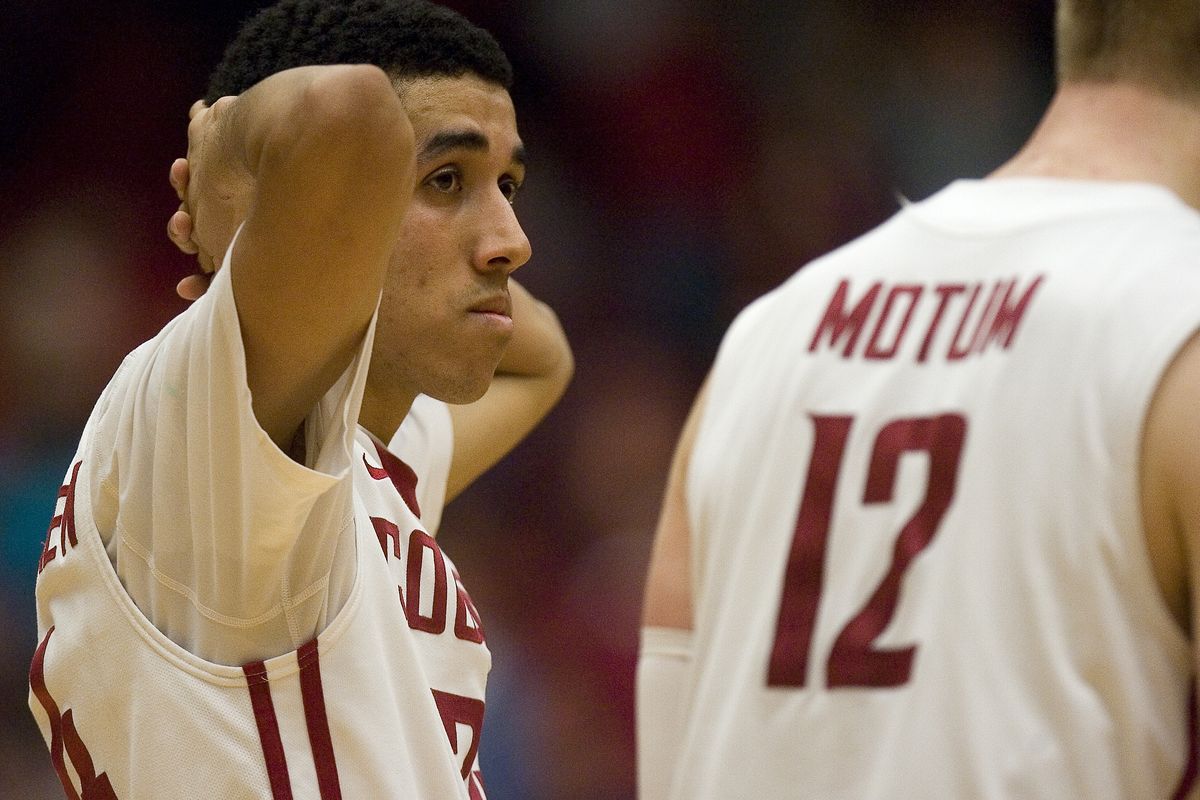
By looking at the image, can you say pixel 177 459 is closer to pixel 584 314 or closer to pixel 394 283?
pixel 394 283

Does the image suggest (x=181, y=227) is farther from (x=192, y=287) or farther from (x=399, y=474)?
(x=399, y=474)

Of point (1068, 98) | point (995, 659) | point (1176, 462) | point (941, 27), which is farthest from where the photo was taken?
point (941, 27)

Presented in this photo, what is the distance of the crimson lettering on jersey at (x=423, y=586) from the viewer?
2.15m

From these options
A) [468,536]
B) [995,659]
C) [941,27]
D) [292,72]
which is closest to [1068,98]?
[995,659]

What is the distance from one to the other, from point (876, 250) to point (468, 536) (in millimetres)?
4206

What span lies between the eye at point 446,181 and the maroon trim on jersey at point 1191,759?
1350 mm

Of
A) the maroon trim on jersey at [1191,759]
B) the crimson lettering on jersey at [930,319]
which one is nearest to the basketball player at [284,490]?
the crimson lettering on jersey at [930,319]

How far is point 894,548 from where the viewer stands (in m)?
1.74

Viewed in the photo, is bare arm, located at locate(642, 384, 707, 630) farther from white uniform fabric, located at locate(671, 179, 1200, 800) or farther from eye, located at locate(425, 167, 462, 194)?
eye, located at locate(425, 167, 462, 194)

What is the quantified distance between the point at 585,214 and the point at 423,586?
4245mm

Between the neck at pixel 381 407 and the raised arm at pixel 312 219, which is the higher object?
the raised arm at pixel 312 219

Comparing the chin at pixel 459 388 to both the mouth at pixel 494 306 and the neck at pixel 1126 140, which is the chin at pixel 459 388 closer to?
the mouth at pixel 494 306

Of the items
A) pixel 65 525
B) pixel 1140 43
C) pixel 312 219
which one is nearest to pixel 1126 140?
pixel 1140 43

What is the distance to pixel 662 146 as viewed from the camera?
6.39 m
